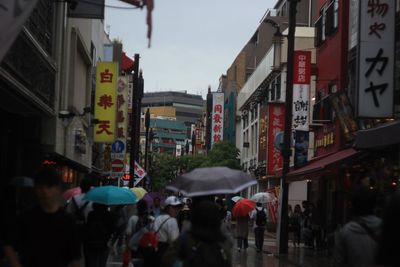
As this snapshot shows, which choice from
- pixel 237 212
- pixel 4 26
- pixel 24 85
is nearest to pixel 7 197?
pixel 24 85

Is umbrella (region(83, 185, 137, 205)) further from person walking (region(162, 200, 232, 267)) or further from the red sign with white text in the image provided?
the red sign with white text

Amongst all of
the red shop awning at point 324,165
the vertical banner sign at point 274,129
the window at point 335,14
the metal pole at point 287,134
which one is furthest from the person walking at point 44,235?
the vertical banner sign at point 274,129

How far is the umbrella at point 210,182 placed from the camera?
9070mm

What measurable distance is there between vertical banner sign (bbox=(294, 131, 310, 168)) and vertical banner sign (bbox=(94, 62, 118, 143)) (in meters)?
8.42

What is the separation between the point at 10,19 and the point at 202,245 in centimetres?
257

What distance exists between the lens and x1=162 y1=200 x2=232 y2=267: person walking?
20.0ft

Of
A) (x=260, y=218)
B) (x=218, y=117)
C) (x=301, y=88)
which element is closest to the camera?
(x=260, y=218)

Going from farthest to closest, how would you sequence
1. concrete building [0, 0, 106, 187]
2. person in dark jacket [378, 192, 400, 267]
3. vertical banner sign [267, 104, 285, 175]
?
vertical banner sign [267, 104, 285, 175], concrete building [0, 0, 106, 187], person in dark jacket [378, 192, 400, 267]

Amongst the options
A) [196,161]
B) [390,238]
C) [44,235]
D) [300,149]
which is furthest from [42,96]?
[196,161]

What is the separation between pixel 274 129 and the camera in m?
42.9

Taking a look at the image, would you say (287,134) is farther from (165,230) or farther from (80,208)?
(165,230)

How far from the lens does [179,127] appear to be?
191875 mm

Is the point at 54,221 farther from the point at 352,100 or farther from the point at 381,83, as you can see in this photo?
the point at 352,100

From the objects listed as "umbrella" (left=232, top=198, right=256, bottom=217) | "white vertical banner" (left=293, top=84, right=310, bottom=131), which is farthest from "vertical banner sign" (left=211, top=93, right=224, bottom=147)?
"umbrella" (left=232, top=198, right=256, bottom=217)
